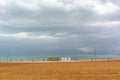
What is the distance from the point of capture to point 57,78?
24266 millimetres

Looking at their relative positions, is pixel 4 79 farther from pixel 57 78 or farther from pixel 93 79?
pixel 93 79

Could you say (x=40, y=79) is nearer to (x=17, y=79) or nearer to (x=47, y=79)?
(x=47, y=79)

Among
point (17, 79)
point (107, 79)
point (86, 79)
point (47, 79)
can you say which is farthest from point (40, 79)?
point (107, 79)

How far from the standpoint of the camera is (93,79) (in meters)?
23.2

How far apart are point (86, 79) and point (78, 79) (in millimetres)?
724

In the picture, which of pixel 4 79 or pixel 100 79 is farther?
pixel 4 79

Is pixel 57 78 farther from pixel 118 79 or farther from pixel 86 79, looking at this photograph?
pixel 118 79

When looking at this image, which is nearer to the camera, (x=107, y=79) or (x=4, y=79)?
(x=107, y=79)

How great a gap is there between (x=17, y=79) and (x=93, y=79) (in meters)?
6.94

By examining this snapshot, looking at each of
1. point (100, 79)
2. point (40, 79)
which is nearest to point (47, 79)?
point (40, 79)

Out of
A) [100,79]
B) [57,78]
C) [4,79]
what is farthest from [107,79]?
[4,79]

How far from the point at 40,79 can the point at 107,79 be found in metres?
6.00

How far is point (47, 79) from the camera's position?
23922 millimetres

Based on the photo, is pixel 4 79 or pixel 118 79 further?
pixel 4 79
